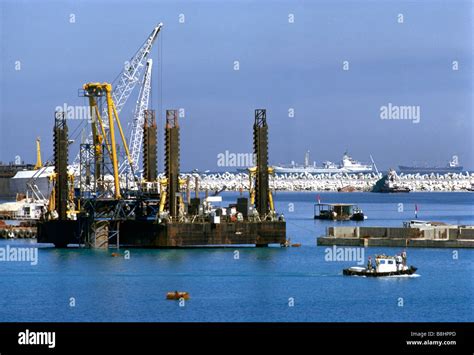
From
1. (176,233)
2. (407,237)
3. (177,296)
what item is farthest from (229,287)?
(407,237)

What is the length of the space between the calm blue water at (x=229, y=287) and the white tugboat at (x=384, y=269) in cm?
67

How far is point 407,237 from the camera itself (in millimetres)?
91562

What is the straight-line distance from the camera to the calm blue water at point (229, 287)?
5850 cm

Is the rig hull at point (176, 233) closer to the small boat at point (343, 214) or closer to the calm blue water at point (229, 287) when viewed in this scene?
the calm blue water at point (229, 287)

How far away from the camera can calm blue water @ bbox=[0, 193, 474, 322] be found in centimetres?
5850

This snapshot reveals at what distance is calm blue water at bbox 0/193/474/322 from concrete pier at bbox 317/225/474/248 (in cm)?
181

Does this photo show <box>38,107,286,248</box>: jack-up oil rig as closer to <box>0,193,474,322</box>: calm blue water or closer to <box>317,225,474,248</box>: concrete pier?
<box>0,193,474,322</box>: calm blue water

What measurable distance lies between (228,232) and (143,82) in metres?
47.1

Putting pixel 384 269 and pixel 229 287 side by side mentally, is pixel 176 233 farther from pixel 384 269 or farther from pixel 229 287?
pixel 384 269

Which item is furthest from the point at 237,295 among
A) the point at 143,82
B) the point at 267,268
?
the point at 143,82

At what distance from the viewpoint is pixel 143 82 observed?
130500mm
